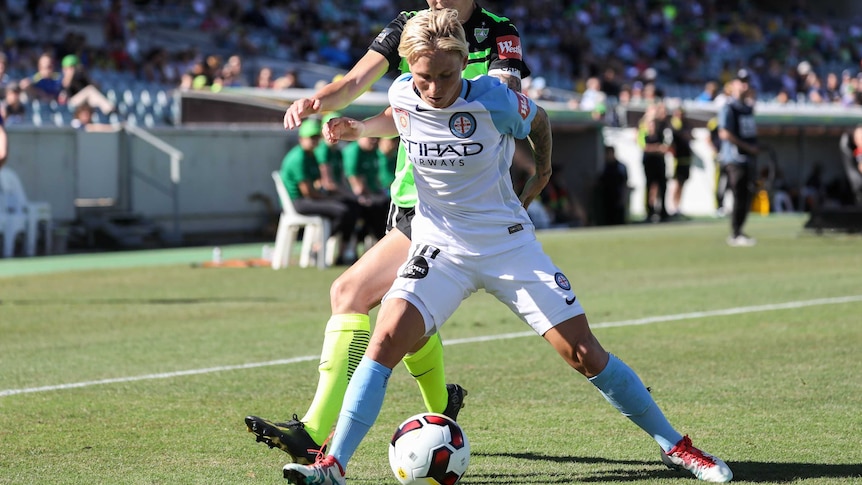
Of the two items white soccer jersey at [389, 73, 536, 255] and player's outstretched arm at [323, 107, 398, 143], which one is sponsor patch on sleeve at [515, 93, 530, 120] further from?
player's outstretched arm at [323, 107, 398, 143]

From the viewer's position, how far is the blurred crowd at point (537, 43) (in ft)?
83.7

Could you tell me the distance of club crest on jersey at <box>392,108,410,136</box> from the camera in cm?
490

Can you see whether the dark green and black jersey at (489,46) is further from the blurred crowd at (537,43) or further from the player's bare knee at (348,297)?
the blurred crowd at (537,43)

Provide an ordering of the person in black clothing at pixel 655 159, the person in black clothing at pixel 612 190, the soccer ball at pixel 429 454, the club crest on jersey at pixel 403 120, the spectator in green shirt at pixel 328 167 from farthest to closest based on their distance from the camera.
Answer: the person in black clothing at pixel 655 159
the person in black clothing at pixel 612 190
the spectator in green shirt at pixel 328 167
the club crest on jersey at pixel 403 120
the soccer ball at pixel 429 454

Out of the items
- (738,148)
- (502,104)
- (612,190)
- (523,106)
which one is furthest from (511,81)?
(612,190)

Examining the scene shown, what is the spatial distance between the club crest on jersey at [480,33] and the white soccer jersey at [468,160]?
0.79 metres

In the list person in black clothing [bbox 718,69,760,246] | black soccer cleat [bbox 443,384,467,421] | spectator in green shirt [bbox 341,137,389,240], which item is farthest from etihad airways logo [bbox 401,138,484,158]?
person in black clothing [bbox 718,69,760,246]

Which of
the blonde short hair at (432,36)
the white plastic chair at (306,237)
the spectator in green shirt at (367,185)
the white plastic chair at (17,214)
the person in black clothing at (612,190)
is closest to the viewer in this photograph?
the blonde short hair at (432,36)

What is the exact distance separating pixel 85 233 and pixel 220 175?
2.54m

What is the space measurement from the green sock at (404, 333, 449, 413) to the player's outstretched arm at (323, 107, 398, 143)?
38.1 inches

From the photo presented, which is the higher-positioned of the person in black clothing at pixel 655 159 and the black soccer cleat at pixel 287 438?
the black soccer cleat at pixel 287 438

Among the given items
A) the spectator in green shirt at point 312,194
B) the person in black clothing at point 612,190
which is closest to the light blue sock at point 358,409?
the spectator in green shirt at point 312,194

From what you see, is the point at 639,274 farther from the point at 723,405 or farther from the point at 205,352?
the point at 723,405

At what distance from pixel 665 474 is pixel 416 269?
1.33 m
